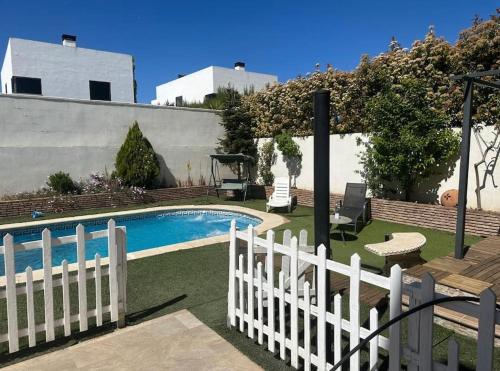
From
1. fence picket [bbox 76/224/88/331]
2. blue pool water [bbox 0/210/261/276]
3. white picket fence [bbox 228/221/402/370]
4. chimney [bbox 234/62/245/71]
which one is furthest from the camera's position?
chimney [bbox 234/62/245/71]

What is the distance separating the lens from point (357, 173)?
1067cm

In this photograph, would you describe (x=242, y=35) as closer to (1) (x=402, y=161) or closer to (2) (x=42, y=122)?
(2) (x=42, y=122)

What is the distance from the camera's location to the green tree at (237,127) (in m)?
14.5

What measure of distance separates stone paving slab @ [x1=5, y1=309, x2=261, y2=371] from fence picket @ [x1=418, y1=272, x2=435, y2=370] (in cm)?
135

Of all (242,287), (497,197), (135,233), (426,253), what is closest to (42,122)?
(135,233)

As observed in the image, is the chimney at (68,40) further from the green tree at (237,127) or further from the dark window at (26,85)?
the green tree at (237,127)

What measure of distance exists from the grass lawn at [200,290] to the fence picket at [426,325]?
3.90 ft

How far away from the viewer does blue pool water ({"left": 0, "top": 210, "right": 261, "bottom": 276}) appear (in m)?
8.02

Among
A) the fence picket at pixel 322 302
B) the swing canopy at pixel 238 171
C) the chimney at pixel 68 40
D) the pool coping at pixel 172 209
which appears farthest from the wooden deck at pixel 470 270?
the chimney at pixel 68 40

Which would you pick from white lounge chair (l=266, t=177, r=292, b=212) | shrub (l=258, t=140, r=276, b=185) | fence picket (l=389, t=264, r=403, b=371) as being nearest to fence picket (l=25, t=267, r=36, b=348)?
fence picket (l=389, t=264, r=403, b=371)

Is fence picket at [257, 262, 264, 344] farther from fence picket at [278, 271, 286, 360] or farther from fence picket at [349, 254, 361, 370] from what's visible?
fence picket at [349, 254, 361, 370]

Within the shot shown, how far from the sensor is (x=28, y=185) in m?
11.4

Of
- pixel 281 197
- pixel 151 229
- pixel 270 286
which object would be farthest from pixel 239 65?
pixel 270 286

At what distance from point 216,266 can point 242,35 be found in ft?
55.1
